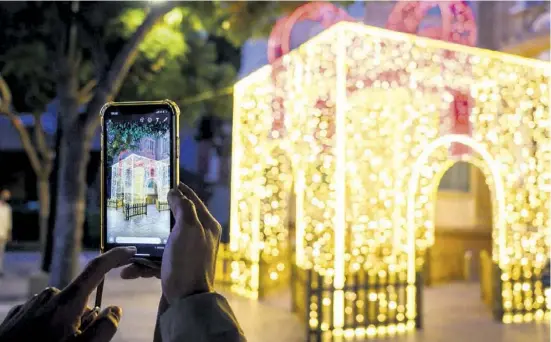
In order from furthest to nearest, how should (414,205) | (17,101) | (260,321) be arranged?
1. (17,101)
2. (414,205)
3. (260,321)

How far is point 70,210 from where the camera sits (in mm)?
7434

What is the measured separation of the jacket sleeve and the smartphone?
368mm

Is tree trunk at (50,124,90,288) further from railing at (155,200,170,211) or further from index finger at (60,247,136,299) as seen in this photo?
index finger at (60,247,136,299)

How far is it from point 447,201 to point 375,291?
5.69 metres

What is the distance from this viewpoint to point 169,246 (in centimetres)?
151

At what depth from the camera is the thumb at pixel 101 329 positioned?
55.9 inches

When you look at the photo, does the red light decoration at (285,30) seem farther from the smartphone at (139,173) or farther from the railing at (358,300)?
the smartphone at (139,173)

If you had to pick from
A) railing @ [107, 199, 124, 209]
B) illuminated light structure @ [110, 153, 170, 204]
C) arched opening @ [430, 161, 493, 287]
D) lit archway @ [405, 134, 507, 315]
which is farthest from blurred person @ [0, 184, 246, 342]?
arched opening @ [430, 161, 493, 287]

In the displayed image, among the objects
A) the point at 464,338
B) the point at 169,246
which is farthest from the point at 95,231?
the point at 169,246

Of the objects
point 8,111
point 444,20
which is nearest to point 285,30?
point 444,20

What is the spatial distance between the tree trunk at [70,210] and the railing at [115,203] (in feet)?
19.5

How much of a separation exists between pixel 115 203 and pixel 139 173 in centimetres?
14

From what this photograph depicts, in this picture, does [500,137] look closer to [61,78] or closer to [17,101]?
[61,78]

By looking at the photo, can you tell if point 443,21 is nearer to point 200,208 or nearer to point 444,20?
point 444,20
